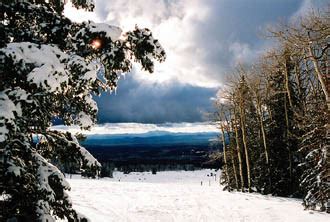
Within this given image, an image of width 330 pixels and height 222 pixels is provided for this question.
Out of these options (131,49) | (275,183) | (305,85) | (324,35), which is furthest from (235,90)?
(131,49)

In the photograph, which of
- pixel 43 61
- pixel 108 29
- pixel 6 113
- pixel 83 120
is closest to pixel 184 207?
pixel 83 120

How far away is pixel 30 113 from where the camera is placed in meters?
4.70

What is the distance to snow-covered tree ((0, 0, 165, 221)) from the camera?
4.29m

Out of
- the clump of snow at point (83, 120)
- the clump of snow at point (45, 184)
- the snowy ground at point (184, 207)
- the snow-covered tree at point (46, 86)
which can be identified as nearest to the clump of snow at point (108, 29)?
the snow-covered tree at point (46, 86)

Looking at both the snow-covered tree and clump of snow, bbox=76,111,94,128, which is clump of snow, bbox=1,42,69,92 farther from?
clump of snow, bbox=76,111,94,128

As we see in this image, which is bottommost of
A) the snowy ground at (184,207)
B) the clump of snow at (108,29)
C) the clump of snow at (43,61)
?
the snowy ground at (184,207)

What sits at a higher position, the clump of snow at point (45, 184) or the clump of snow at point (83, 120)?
the clump of snow at point (83, 120)

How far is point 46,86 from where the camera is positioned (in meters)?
4.11

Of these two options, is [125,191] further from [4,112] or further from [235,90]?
[4,112]

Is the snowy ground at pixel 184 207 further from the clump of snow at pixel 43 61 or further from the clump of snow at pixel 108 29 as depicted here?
the clump of snow at pixel 43 61

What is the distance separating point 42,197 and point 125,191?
79.4 ft

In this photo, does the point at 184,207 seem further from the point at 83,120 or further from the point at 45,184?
the point at 45,184

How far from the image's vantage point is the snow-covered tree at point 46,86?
4.29 m

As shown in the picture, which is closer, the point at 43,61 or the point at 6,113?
the point at 6,113
